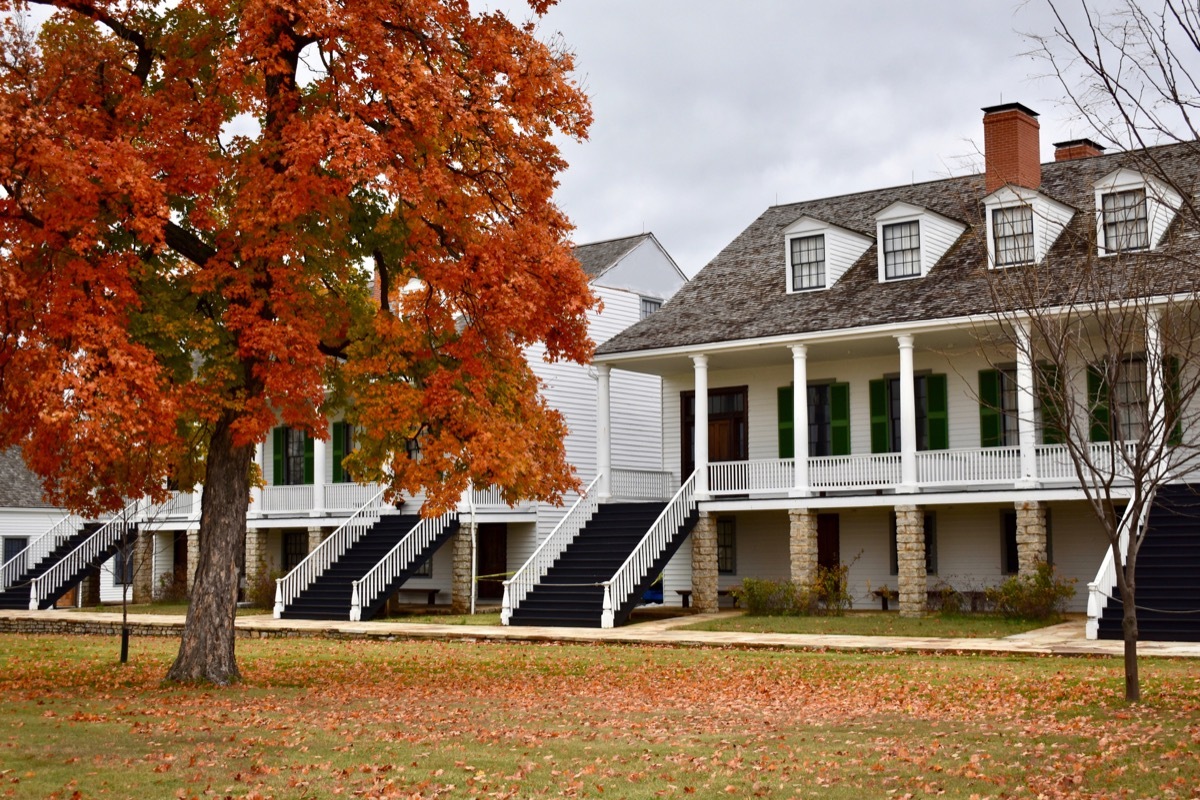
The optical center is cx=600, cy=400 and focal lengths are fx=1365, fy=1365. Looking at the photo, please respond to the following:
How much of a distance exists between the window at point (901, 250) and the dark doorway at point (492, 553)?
1215 cm

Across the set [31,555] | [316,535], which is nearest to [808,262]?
[316,535]

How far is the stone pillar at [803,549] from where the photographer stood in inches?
1059

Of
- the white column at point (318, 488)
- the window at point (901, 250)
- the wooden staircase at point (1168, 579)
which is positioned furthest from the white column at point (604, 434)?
the wooden staircase at point (1168, 579)

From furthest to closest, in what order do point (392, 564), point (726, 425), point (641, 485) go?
1. point (726, 425)
2. point (641, 485)
3. point (392, 564)

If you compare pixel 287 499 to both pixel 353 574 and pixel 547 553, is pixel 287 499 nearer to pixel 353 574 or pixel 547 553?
pixel 353 574

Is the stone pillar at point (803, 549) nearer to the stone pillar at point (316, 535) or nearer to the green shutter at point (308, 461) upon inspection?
the stone pillar at point (316, 535)

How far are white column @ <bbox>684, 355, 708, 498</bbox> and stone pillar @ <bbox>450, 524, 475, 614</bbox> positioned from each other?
19.4 feet

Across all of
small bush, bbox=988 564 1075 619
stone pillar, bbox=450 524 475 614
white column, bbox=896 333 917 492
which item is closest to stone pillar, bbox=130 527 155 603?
stone pillar, bbox=450 524 475 614

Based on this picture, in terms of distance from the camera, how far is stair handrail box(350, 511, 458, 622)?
96.2ft

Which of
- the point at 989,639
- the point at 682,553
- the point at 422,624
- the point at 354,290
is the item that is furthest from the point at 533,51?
the point at 682,553

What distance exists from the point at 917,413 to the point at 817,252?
411 centimetres

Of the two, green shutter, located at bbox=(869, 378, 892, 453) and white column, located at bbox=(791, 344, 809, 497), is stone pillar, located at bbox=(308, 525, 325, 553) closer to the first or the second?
white column, located at bbox=(791, 344, 809, 497)

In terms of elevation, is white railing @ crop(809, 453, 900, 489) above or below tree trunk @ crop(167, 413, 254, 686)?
above

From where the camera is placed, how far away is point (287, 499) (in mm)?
35719
